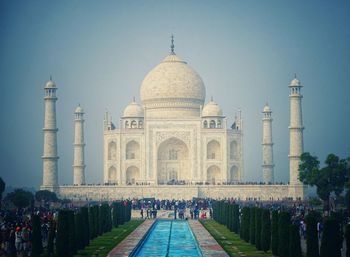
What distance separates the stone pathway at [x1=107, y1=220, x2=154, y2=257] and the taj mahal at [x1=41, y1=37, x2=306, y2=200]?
17.2 metres

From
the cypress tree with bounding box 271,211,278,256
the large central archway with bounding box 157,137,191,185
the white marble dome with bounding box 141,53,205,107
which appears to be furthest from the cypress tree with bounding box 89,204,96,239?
the white marble dome with bounding box 141,53,205,107

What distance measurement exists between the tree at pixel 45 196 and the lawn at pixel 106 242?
42.4 feet

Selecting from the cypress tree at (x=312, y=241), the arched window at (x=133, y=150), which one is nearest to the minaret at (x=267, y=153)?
the arched window at (x=133, y=150)

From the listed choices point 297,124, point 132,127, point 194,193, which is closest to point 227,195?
point 194,193

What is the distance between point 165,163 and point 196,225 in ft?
66.6

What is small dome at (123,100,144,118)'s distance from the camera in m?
49.7

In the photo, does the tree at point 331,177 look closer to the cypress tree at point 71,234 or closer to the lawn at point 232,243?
the lawn at point 232,243

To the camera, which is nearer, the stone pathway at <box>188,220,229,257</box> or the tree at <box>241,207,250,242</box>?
the stone pathway at <box>188,220,229,257</box>

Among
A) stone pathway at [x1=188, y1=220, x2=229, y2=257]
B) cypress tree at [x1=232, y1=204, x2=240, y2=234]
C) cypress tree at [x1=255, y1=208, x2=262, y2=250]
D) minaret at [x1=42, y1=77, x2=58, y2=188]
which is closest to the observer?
stone pathway at [x1=188, y1=220, x2=229, y2=257]

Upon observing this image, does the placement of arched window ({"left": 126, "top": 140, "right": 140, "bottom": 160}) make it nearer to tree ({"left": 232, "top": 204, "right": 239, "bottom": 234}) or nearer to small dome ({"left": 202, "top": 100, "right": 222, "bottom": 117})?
small dome ({"left": 202, "top": 100, "right": 222, "bottom": 117})

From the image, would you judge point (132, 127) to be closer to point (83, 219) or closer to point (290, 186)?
point (290, 186)

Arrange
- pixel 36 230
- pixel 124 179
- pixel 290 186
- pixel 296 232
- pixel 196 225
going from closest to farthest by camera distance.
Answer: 1. pixel 296 232
2. pixel 36 230
3. pixel 196 225
4. pixel 290 186
5. pixel 124 179

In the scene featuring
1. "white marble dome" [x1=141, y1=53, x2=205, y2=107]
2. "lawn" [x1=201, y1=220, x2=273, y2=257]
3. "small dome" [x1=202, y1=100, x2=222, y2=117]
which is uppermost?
"white marble dome" [x1=141, y1=53, x2=205, y2=107]

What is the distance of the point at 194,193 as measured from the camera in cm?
4381
